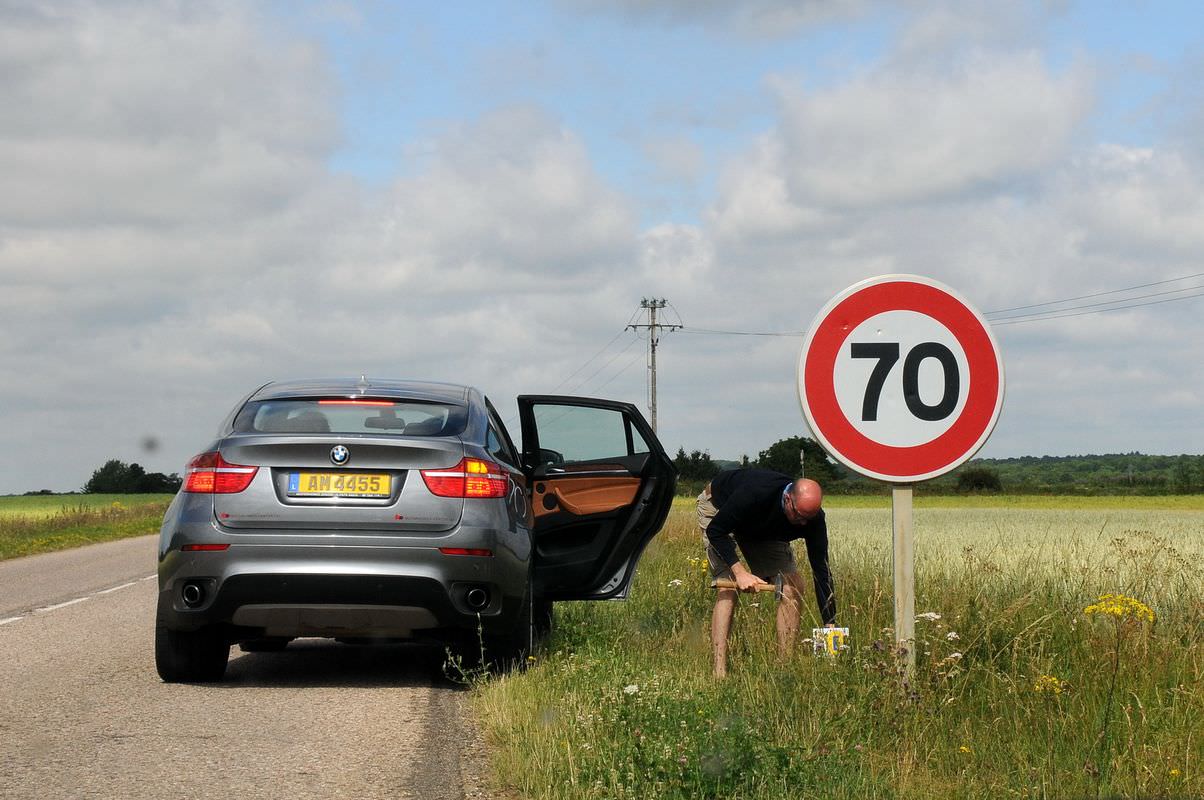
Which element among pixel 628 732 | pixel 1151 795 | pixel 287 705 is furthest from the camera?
pixel 287 705

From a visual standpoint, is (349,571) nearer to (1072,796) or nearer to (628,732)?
(628,732)

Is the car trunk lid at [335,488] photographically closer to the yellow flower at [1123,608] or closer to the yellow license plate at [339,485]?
the yellow license plate at [339,485]

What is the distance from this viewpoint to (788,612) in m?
8.07

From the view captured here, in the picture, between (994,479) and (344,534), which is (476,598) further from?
(994,479)

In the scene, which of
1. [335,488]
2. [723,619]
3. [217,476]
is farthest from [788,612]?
[217,476]

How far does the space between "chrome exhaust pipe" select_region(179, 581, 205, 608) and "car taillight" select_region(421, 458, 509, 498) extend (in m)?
1.38

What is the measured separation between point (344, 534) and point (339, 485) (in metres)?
0.28

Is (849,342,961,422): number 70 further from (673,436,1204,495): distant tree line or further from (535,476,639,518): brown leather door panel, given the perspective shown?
(673,436,1204,495): distant tree line

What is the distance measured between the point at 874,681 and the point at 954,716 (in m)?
0.39

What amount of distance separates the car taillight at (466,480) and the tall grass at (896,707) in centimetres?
107

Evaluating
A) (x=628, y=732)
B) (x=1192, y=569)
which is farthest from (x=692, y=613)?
(x=628, y=732)

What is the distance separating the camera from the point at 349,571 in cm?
774

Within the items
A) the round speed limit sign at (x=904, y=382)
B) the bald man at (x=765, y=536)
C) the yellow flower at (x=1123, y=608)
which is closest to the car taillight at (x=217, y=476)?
the bald man at (x=765, y=536)

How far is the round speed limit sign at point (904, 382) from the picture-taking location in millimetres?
5766
